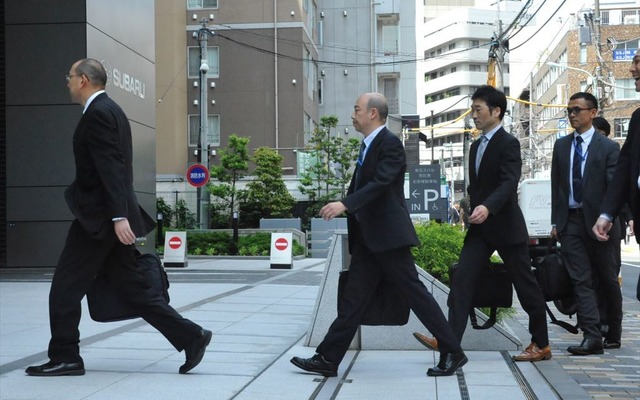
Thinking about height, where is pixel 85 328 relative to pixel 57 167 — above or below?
below

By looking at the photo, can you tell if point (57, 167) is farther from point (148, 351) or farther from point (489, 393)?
point (489, 393)

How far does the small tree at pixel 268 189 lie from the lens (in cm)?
3856

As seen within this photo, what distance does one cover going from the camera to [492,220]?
686cm

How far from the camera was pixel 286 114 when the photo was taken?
42625mm

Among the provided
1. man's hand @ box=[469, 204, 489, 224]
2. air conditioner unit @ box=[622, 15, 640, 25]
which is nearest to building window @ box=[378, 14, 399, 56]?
air conditioner unit @ box=[622, 15, 640, 25]

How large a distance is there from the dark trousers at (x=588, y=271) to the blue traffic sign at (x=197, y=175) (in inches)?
790

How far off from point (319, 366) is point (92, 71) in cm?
244

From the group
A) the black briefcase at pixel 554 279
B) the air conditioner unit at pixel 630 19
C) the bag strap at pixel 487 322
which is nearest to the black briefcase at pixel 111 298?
the bag strap at pixel 487 322

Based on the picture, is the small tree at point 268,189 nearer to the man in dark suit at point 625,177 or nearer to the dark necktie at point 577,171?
the dark necktie at point 577,171

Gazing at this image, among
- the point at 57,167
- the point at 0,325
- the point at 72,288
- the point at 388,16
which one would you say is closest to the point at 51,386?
the point at 72,288

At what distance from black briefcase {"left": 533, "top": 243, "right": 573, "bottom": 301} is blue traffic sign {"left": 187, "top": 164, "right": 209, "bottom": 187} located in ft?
65.9

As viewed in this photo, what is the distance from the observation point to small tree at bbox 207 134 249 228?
3755 cm

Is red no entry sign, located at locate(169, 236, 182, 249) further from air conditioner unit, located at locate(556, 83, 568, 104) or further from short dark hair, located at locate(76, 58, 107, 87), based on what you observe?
air conditioner unit, located at locate(556, 83, 568, 104)

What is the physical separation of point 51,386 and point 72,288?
617mm
